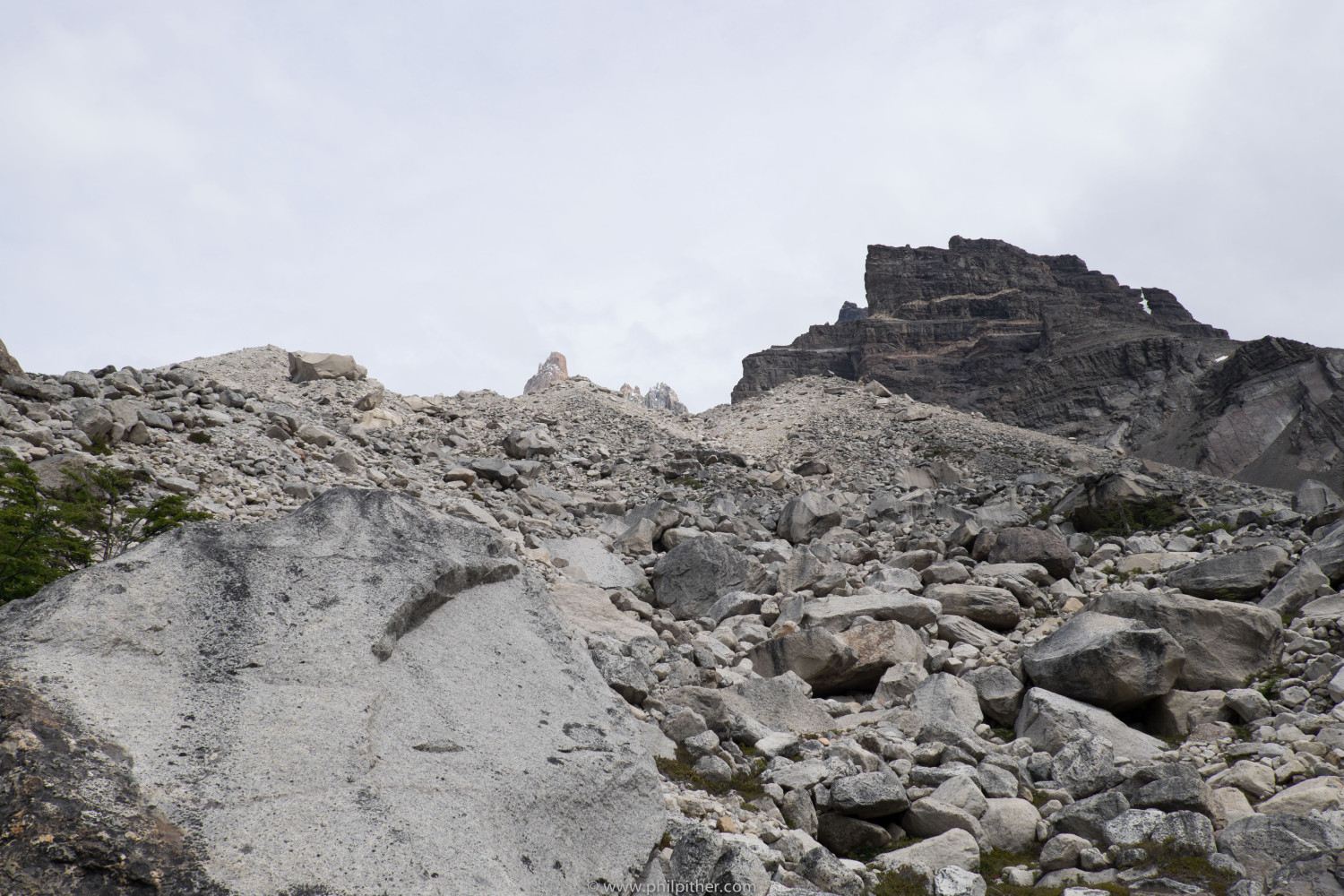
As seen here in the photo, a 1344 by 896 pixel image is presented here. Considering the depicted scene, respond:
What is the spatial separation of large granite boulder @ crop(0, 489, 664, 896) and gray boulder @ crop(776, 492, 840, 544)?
15730 mm

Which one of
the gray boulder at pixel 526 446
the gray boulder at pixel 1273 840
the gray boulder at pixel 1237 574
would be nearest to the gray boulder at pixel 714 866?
the gray boulder at pixel 1273 840

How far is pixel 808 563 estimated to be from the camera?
16719mm

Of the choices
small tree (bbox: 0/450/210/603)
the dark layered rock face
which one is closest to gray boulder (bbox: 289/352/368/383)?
small tree (bbox: 0/450/210/603)

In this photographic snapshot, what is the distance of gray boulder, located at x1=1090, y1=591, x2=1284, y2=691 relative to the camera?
11039 mm

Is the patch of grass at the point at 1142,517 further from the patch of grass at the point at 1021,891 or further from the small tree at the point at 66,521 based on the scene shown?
the small tree at the point at 66,521

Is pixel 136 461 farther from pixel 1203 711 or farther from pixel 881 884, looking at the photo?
pixel 1203 711

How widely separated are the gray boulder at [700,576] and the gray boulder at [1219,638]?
295 inches

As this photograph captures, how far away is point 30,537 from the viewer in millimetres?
9359

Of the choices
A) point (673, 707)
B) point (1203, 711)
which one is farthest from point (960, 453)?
point (673, 707)

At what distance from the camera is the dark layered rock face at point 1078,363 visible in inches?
3105

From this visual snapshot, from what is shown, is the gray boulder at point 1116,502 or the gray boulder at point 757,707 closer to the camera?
the gray boulder at point 757,707

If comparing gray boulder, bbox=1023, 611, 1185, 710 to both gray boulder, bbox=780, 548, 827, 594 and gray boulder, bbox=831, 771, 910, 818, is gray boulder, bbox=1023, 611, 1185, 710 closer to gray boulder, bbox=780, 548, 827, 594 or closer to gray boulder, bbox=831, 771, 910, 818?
gray boulder, bbox=831, 771, 910, 818

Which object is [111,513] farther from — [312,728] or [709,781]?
[709,781]

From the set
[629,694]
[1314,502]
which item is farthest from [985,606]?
[1314,502]
